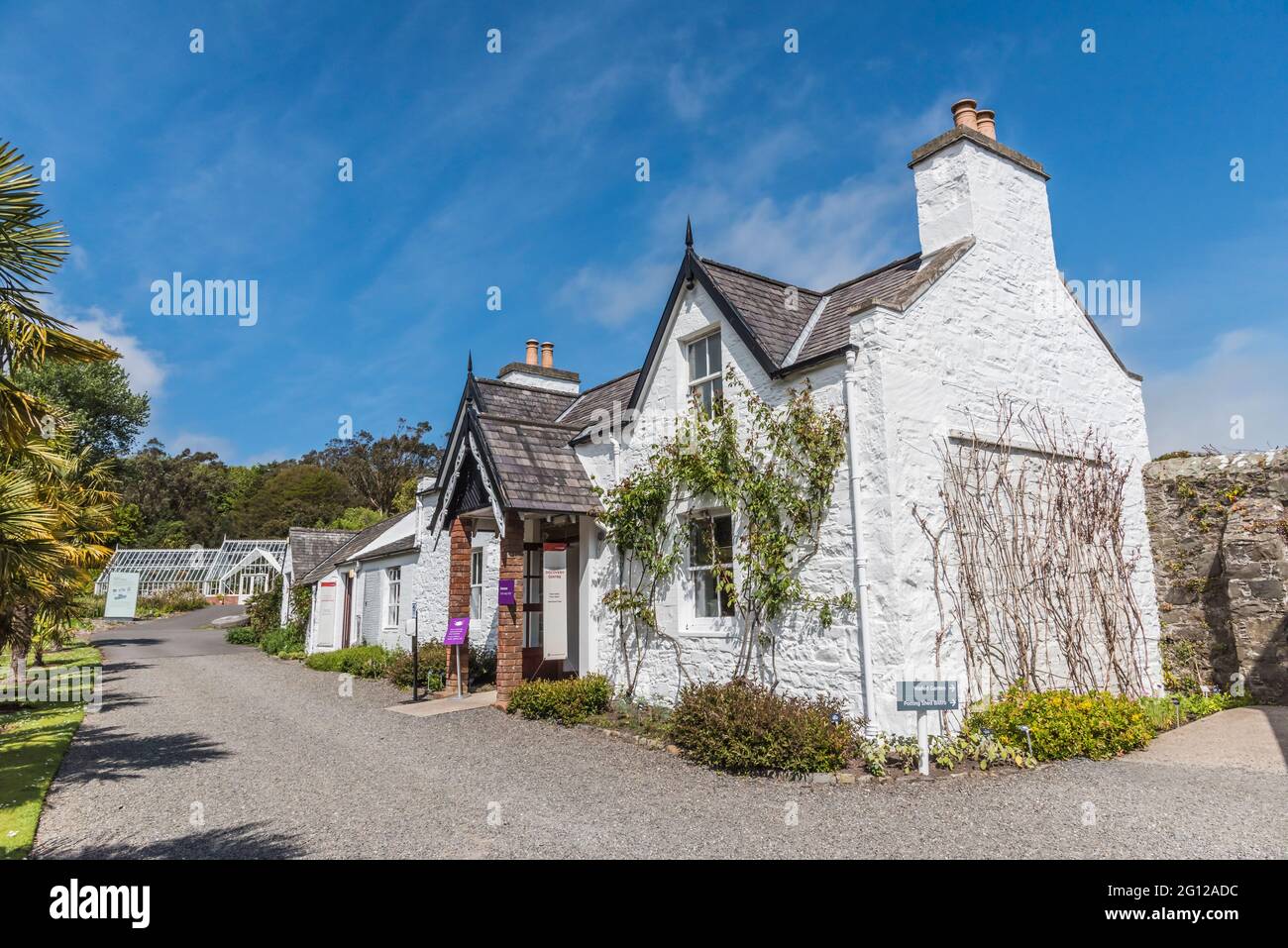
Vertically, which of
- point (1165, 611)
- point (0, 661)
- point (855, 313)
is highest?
point (855, 313)

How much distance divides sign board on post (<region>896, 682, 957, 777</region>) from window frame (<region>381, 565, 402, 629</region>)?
1691 centimetres

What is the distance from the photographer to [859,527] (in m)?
9.07

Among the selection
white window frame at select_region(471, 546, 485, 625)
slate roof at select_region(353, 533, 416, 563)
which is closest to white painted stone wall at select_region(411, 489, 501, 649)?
white window frame at select_region(471, 546, 485, 625)

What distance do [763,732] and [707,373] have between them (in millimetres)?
5635

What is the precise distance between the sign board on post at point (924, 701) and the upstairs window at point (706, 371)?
16.5ft

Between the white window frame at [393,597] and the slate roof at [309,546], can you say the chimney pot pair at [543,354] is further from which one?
the slate roof at [309,546]

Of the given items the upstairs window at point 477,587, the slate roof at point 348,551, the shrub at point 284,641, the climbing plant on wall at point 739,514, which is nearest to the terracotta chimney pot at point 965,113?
the climbing plant on wall at point 739,514

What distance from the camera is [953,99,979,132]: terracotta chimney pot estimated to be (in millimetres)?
11125

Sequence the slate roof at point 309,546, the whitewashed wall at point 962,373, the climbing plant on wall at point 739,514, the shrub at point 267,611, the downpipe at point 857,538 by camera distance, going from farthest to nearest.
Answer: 1. the shrub at point 267,611
2. the slate roof at point 309,546
3. the climbing plant on wall at point 739,514
4. the whitewashed wall at point 962,373
5. the downpipe at point 857,538

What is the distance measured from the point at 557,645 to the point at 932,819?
23.7ft

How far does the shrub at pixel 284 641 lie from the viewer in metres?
27.6
